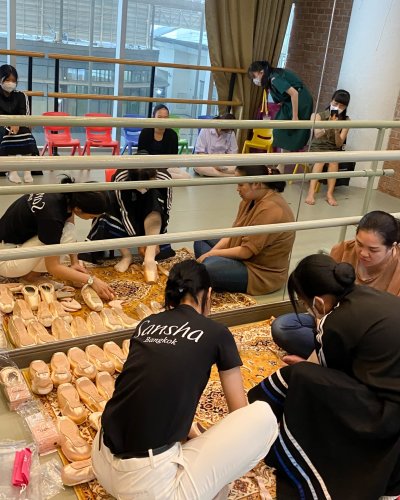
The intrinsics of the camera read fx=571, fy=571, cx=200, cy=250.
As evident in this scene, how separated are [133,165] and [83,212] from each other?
2.58ft

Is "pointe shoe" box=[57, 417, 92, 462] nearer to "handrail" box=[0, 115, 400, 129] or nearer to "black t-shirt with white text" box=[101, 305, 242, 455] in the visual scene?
"black t-shirt with white text" box=[101, 305, 242, 455]

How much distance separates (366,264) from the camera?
7.11 ft

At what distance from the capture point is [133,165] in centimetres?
180

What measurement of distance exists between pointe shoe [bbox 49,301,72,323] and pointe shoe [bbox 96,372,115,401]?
0.40m

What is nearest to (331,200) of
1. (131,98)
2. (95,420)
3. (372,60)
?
(372,60)

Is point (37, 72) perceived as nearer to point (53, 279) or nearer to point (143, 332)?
point (53, 279)

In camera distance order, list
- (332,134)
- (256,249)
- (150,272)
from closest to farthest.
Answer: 1. (256,249)
2. (150,272)
3. (332,134)

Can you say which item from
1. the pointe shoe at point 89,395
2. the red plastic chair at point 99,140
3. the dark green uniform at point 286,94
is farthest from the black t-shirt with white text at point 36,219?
the dark green uniform at point 286,94

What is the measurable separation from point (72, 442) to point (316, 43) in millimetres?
5328

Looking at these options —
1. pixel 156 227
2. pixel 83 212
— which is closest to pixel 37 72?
pixel 156 227

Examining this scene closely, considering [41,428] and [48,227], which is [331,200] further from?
[41,428]

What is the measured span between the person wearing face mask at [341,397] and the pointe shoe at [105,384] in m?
0.63

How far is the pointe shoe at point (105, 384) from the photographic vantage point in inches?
80.2

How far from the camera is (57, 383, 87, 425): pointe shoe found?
190 centimetres
